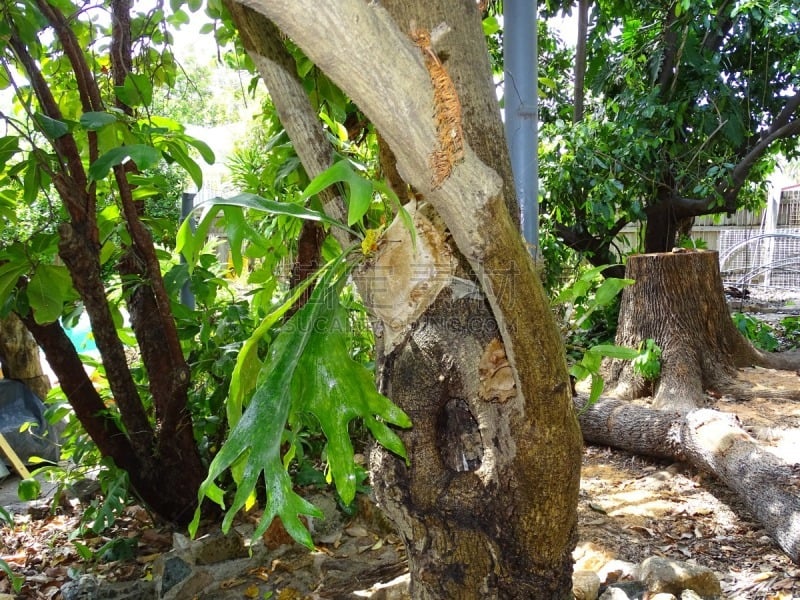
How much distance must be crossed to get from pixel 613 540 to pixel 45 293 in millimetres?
2360

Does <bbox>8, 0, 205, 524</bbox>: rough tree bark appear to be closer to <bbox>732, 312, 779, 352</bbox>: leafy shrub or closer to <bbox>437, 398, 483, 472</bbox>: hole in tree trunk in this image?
<bbox>437, 398, 483, 472</bbox>: hole in tree trunk

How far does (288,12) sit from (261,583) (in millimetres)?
2164

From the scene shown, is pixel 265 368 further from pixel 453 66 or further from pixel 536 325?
pixel 453 66

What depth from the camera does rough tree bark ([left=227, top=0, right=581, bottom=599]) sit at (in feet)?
4.30

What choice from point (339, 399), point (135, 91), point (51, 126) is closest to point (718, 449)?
point (339, 399)

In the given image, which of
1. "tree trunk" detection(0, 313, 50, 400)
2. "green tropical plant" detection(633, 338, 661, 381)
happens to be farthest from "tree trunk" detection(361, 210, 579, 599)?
"tree trunk" detection(0, 313, 50, 400)

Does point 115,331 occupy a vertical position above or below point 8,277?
below

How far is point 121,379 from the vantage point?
8.87ft

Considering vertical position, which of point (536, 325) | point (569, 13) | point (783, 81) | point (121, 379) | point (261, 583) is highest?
point (569, 13)

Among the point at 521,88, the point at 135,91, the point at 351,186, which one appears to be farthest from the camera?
the point at 521,88

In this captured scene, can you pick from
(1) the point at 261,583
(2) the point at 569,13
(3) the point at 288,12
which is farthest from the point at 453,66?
(2) the point at 569,13

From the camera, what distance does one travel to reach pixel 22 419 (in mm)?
5199

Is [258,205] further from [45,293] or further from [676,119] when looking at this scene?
[676,119]

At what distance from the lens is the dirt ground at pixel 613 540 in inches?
95.7
